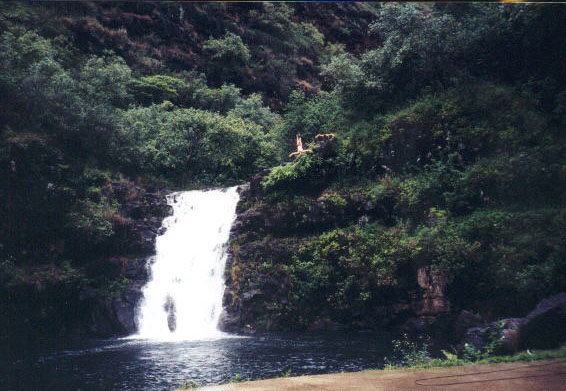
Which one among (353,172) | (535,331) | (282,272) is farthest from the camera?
(353,172)

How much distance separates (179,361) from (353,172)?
10.3 m

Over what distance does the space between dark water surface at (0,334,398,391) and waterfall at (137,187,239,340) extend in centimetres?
261

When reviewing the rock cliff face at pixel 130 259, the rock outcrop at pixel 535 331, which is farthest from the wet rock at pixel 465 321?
the rock cliff face at pixel 130 259

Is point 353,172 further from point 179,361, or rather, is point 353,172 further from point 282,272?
point 179,361

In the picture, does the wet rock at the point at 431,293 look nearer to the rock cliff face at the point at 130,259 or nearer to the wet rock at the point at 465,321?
the wet rock at the point at 465,321

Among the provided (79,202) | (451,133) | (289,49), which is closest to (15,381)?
(79,202)

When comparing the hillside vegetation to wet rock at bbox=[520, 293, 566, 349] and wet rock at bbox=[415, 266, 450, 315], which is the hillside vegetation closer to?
wet rock at bbox=[415, 266, 450, 315]

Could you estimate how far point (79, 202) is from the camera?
64.6ft

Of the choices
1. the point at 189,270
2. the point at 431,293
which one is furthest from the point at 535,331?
the point at 189,270

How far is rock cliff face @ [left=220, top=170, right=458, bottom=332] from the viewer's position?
14805 millimetres

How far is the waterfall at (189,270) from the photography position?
18.2 metres

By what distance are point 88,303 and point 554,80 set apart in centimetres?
1929

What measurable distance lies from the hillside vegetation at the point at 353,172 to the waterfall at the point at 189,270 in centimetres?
110

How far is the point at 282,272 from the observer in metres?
17.5
